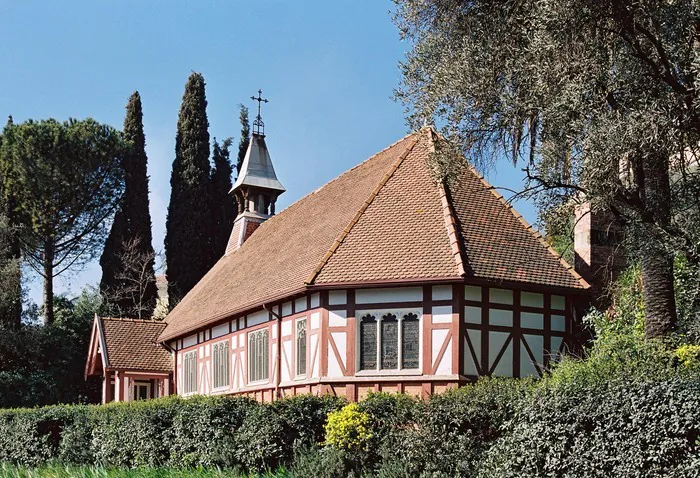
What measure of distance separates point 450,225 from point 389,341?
3.09 meters

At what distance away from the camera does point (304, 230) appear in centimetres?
2738

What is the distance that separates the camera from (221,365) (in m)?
27.6

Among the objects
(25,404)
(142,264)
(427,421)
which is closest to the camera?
(427,421)

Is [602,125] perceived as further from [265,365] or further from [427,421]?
[265,365]

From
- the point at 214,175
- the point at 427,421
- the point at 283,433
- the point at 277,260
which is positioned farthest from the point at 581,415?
→ the point at 214,175

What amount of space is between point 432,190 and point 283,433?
8891 mm

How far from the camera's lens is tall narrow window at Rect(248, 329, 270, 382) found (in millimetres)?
→ 24484

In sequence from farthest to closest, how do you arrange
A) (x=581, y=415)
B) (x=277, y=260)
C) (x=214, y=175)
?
(x=214, y=175)
(x=277, y=260)
(x=581, y=415)

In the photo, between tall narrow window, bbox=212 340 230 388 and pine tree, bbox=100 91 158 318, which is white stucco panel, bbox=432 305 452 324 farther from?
pine tree, bbox=100 91 158 318

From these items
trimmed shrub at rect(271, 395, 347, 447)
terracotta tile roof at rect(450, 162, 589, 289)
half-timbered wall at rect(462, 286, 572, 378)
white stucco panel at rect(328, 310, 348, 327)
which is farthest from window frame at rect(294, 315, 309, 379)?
trimmed shrub at rect(271, 395, 347, 447)

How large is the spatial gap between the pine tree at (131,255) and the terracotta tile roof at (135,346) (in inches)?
296

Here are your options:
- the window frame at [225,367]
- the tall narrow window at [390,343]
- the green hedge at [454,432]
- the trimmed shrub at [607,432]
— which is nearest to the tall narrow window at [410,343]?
the tall narrow window at [390,343]

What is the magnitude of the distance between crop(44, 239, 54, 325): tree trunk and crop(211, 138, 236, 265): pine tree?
26.6ft

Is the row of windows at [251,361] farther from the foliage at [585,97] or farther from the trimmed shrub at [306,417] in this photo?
the foliage at [585,97]
